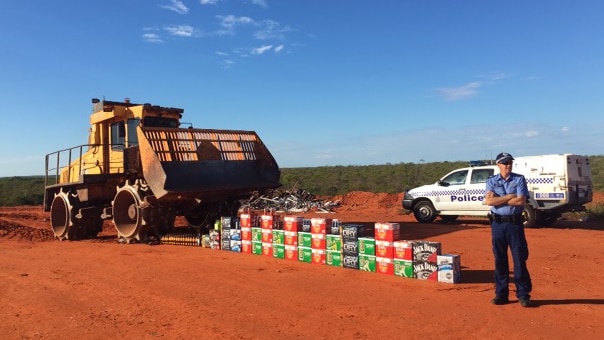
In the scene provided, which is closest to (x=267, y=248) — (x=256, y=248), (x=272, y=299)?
(x=256, y=248)

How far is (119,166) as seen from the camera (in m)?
13.4

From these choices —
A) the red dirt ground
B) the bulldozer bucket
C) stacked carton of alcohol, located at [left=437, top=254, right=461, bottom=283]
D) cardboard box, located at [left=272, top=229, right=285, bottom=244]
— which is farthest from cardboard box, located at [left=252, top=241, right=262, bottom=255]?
stacked carton of alcohol, located at [left=437, top=254, right=461, bottom=283]

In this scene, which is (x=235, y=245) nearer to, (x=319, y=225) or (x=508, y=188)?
(x=319, y=225)

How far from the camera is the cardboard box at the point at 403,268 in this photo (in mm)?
7980

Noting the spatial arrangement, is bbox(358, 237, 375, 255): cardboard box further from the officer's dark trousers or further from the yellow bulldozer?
the yellow bulldozer

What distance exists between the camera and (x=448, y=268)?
7.54 metres

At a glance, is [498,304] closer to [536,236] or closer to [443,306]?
[443,306]

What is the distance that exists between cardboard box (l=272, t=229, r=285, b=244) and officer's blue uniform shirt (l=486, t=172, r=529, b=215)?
16.2 feet

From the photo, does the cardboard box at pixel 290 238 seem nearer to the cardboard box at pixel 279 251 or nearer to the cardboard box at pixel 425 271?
the cardboard box at pixel 279 251

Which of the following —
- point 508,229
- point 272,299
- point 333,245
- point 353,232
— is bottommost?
point 272,299

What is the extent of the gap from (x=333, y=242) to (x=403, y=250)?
1.59m

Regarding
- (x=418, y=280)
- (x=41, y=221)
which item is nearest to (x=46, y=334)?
(x=418, y=280)

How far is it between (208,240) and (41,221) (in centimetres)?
1467

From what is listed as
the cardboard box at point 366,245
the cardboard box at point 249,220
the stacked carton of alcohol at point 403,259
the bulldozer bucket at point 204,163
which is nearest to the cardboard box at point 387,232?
the stacked carton of alcohol at point 403,259
